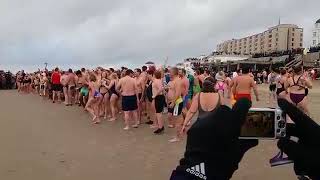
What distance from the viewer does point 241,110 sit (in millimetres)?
3109

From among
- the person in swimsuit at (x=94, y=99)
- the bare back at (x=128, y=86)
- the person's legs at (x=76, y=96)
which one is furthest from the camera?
the person's legs at (x=76, y=96)

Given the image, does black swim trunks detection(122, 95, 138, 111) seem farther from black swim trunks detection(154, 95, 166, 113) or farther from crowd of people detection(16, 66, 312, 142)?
black swim trunks detection(154, 95, 166, 113)

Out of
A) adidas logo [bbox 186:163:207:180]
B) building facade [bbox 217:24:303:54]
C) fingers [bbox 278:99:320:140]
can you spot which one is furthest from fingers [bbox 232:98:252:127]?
building facade [bbox 217:24:303:54]

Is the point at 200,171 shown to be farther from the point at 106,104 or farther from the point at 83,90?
the point at 83,90

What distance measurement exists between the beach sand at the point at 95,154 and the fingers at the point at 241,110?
16.3ft

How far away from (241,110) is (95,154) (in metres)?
7.29

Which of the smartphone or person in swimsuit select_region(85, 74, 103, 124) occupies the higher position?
the smartphone

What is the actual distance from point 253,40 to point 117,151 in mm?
159708

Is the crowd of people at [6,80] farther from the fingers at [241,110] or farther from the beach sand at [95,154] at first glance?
the fingers at [241,110]

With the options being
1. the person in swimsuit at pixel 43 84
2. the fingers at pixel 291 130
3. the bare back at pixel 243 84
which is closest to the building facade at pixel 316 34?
the person in swimsuit at pixel 43 84

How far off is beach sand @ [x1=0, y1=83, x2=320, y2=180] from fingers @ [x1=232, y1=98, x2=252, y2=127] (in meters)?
4.97

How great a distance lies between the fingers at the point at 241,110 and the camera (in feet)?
10.1

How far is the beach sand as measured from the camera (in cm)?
823

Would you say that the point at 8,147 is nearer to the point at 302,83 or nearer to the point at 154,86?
the point at 154,86
